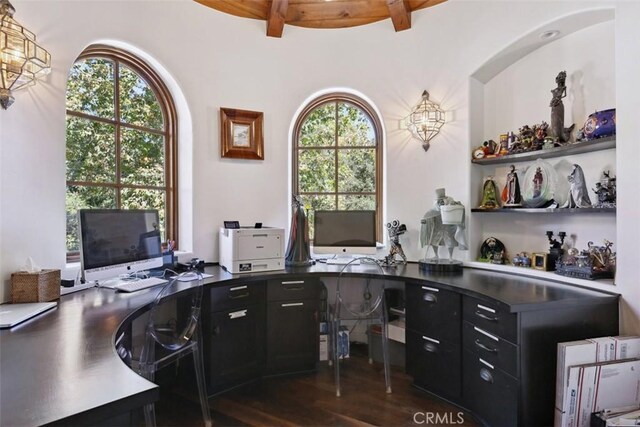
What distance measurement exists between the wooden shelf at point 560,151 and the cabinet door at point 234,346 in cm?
204

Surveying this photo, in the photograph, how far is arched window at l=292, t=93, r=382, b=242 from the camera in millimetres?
3254

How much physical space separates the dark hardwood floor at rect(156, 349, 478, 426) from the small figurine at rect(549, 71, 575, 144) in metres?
1.82

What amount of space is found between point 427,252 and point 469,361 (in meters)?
1.01

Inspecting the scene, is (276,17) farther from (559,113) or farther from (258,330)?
(258,330)

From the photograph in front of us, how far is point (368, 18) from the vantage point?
9.95 feet

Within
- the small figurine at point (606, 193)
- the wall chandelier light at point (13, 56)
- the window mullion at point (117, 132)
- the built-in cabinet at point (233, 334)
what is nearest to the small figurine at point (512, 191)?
the small figurine at point (606, 193)

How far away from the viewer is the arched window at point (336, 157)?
10.7ft

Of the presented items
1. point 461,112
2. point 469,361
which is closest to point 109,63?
point 461,112

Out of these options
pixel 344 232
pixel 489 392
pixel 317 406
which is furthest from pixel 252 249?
pixel 489 392

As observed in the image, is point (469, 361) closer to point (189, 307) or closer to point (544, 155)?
point (544, 155)

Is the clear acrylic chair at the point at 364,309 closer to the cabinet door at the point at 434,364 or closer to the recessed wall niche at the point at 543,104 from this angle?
the cabinet door at the point at 434,364

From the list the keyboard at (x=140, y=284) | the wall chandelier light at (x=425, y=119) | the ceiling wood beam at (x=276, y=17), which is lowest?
the keyboard at (x=140, y=284)

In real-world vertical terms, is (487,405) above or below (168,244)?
below

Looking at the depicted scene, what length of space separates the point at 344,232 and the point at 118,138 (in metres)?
1.85
